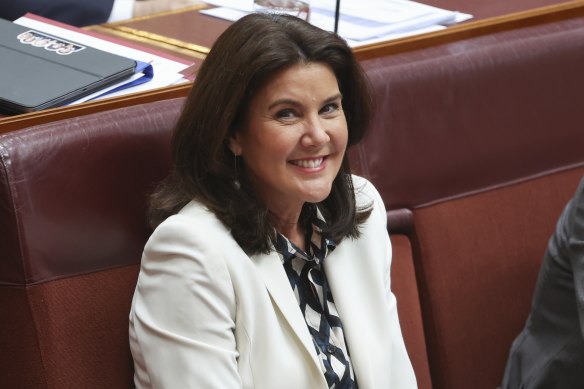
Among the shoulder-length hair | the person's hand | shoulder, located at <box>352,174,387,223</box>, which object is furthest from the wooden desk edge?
the person's hand

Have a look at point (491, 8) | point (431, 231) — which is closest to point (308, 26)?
point (431, 231)

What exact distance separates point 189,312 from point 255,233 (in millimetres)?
163

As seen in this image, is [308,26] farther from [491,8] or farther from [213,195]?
[491,8]

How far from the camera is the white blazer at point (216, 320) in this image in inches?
61.4

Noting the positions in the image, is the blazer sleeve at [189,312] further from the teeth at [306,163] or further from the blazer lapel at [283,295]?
the teeth at [306,163]

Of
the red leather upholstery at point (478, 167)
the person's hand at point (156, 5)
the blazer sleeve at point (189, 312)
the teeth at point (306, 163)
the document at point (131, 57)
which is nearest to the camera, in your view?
the blazer sleeve at point (189, 312)

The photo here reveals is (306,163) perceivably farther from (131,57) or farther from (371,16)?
(371,16)

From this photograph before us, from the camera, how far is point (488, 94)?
2174 mm

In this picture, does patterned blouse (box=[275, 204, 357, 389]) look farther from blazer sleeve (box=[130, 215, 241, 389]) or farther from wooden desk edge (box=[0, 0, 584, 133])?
wooden desk edge (box=[0, 0, 584, 133])

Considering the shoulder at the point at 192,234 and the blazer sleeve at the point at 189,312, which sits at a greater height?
the shoulder at the point at 192,234

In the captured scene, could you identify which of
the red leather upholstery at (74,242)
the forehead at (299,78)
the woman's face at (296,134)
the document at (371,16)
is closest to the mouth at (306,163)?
the woman's face at (296,134)

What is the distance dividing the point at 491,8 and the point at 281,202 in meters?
0.95

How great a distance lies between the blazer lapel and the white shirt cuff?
142cm

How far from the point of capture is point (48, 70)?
1.88 m
